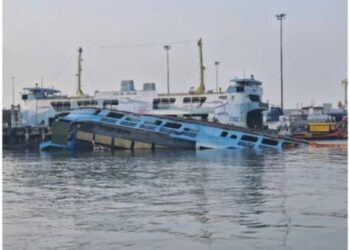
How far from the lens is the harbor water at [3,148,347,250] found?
9438 mm

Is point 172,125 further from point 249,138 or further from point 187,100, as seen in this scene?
point 187,100

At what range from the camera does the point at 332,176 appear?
19891 mm

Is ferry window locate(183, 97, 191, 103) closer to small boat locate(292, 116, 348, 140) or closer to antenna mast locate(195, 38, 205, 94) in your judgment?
antenna mast locate(195, 38, 205, 94)

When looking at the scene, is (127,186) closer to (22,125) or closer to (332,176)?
(332,176)

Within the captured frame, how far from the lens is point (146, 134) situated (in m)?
44.5

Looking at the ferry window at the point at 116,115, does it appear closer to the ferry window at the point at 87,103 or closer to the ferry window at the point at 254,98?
the ferry window at the point at 87,103

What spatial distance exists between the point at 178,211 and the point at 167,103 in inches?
1598

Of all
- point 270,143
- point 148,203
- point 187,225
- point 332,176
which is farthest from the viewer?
point 270,143

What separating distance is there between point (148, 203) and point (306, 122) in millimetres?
55446

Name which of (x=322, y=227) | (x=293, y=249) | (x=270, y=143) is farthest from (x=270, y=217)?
(x=270, y=143)

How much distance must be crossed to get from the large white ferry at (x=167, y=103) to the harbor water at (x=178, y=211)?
29889 mm

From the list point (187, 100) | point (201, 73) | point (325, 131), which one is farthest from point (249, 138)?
point (325, 131)

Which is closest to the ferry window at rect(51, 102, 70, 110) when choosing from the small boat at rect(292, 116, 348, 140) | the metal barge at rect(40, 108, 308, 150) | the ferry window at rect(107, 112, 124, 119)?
the metal barge at rect(40, 108, 308, 150)

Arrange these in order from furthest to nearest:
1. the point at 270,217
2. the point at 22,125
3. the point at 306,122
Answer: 1. the point at 306,122
2. the point at 22,125
3. the point at 270,217
